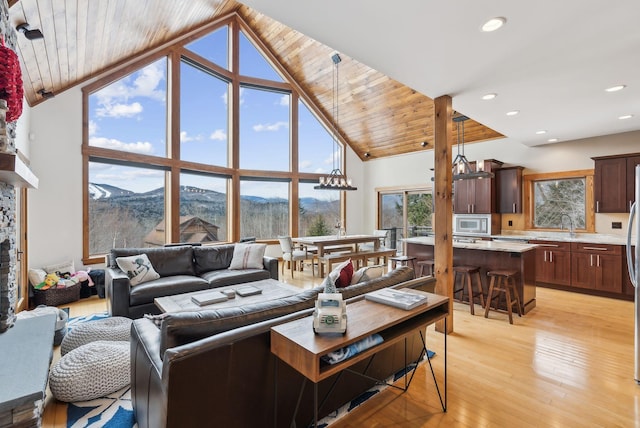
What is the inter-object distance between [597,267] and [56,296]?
26.4ft

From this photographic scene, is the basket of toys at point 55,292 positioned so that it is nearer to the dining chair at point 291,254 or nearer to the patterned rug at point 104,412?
the patterned rug at point 104,412

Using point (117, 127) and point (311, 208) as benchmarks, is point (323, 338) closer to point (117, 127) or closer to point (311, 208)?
point (117, 127)

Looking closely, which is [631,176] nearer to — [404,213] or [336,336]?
[404,213]

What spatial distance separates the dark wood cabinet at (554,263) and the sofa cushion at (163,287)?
217 inches

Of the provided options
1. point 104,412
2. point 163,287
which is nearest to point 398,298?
point 104,412

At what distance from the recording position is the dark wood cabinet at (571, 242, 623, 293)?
181 inches

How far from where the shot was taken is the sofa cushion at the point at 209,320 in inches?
57.2

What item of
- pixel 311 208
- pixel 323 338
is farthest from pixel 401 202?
pixel 323 338

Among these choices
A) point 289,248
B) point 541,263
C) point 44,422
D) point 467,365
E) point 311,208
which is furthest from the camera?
point 311,208

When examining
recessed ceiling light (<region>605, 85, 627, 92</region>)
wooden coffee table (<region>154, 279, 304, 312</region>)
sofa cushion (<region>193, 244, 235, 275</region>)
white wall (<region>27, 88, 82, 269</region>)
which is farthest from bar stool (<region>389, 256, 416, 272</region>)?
white wall (<region>27, 88, 82, 269</region>)

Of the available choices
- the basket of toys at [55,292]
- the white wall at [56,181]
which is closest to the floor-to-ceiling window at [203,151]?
the white wall at [56,181]

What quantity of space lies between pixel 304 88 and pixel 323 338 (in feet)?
25.7

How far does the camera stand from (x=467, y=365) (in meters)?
2.69

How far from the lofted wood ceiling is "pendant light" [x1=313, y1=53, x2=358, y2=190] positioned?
0.13 meters
